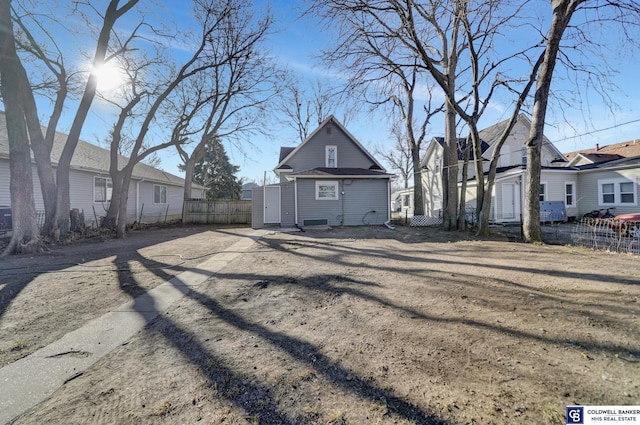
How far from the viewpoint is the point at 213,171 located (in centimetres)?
3284

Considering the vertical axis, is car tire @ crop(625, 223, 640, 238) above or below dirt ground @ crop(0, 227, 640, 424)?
above

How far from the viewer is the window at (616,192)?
13676 mm

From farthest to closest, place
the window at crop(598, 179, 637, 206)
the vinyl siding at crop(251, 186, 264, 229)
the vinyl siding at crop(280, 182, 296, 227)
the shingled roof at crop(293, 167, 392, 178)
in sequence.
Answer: the vinyl siding at crop(251, 186, 264, 229) < the vinyl siding at crop(280, 182, 296, 227) < the shingled roof at crop(293, 167, 392, 178) < the window at crop(598, 179, 637, 206)

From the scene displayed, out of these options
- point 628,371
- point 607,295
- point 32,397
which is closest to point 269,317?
point 32,397

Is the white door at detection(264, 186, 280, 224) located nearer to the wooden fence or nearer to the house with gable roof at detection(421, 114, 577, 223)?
the wooden fence

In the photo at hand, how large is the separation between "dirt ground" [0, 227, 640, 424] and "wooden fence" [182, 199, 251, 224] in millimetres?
14173

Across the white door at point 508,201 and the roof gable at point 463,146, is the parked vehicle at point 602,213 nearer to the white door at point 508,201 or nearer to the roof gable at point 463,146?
the white door at point 508,201

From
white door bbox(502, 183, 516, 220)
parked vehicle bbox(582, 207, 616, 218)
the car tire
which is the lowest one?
the car tire

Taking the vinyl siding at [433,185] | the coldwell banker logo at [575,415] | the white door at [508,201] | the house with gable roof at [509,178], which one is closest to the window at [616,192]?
the house with gable roof at [509,178]

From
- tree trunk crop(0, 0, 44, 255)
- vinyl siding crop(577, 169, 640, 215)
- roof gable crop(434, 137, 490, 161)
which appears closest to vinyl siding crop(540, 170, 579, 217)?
vinyl siding crop(577, 169, 640, 215)

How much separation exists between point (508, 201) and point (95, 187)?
2362cm

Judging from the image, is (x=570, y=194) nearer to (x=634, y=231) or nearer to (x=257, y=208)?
(x=634, y=231)

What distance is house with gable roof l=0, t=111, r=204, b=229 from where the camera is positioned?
11727mm

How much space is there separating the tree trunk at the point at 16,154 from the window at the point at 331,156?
1321 cm
